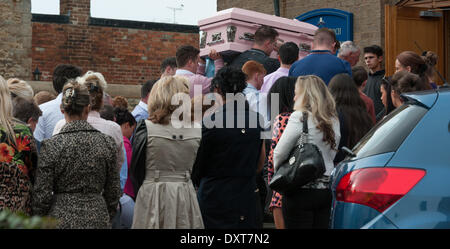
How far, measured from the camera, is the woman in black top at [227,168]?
6008 mm

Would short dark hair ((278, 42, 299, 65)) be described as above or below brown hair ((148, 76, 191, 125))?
above

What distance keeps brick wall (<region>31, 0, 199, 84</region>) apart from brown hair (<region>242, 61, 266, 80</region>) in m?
15.2

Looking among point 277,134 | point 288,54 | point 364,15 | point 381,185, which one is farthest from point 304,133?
point 364,15

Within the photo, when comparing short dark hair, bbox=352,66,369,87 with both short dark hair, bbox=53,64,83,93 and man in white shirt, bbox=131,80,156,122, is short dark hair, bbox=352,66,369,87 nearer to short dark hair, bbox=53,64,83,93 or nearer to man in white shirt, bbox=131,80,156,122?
man in white shirt, bbox=131,80,156,122

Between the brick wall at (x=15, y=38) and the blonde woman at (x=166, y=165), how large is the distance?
1493 cm

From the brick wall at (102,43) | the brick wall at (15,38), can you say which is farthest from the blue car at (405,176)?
the brick wall at (102,43)

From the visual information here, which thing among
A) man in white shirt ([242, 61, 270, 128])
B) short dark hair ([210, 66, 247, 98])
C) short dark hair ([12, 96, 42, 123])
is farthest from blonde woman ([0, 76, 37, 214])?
man in white shirt ([242, 61, 270, 128])

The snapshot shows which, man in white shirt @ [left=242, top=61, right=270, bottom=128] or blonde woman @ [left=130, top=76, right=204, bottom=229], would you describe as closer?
blonde woman @ [left=130, top=76, right=204, bottom=229]

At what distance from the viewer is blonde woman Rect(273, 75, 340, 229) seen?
228 inches

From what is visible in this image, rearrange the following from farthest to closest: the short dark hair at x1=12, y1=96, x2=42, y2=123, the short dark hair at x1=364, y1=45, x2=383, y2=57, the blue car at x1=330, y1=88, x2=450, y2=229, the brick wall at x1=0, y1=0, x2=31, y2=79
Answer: the brick wall at x1=0, y1=0, x2=31, y2=79
the short dark hair at x1=364, y1=45, x2=383, y2=57
the short dark hair at x1=12, y1=96, x2=42, y2=123
the blue car at x1=330, y1=88, x2=450, y2=229

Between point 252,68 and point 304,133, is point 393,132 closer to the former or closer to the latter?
point 304,133

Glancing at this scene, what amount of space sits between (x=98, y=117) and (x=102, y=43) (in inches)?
683

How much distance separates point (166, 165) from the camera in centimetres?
571
